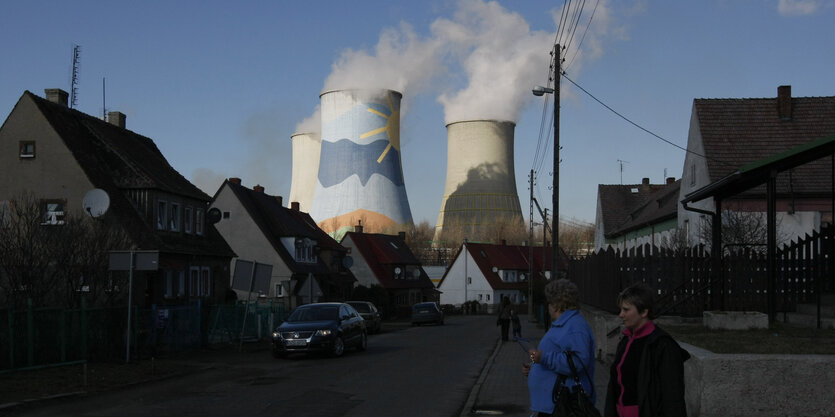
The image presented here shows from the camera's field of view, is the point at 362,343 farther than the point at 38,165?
No

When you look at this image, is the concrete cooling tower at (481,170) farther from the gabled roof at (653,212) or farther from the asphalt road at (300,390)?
the asphalt road at (300,390)

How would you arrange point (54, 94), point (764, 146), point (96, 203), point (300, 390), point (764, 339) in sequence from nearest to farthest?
point (764, 339) < point (300, 390) < point (96, 203) < point (54, 94) < point (764, 146)

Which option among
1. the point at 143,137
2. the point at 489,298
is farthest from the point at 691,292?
the point at 489,298

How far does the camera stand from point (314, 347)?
19438 millimetres

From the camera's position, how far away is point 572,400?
5172 millimetres

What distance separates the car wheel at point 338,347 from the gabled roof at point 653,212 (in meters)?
23.3

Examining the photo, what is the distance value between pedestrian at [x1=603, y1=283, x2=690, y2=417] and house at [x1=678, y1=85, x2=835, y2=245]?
84.6 ft

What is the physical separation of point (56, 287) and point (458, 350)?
10491 millimetres

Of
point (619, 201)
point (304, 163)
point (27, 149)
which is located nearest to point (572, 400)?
point (27, 149)

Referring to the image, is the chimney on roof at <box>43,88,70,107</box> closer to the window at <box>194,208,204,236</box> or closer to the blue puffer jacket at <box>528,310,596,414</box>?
the window at <box>194,208,204,236</box>

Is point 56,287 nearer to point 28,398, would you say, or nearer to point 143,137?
point 28,398

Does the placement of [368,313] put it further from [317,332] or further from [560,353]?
[560,353]

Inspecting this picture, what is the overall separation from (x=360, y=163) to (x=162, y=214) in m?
32.5

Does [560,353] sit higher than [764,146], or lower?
lower
